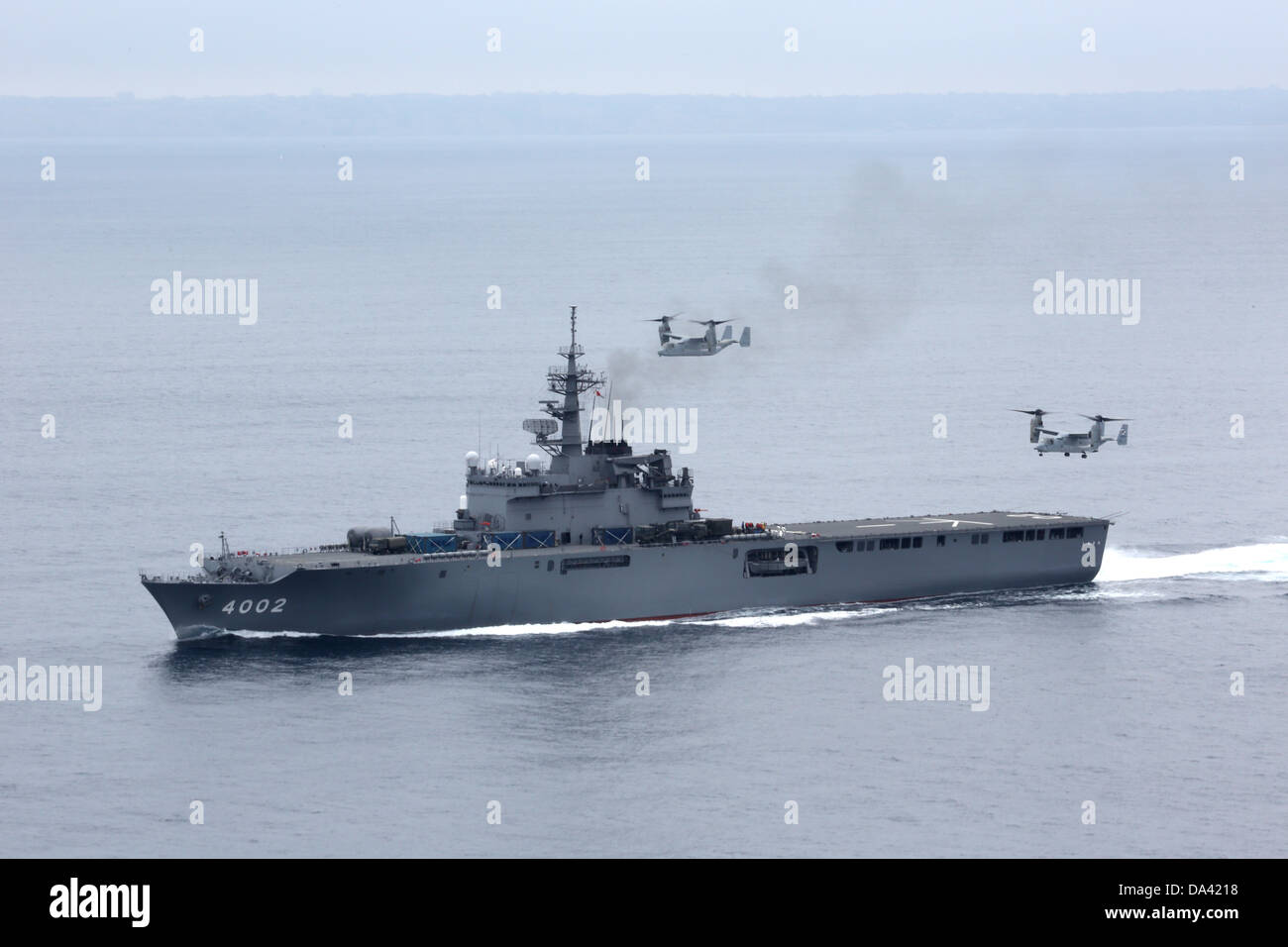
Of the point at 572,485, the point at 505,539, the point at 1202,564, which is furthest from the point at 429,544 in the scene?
the point at 1202,564

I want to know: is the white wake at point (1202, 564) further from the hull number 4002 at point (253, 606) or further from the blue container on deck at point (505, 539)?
the hull number 4002 at point (253, 606)

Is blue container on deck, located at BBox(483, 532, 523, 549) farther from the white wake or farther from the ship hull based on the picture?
the white wake

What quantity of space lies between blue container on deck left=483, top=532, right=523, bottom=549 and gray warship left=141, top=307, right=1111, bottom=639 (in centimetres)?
7

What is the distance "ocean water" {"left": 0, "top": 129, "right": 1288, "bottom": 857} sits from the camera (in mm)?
48438

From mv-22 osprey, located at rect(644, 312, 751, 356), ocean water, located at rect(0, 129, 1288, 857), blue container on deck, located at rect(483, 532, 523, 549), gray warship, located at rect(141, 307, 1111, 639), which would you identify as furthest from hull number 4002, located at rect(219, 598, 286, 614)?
mv-22 osprey, located at rect(644, 312, 751, 356)

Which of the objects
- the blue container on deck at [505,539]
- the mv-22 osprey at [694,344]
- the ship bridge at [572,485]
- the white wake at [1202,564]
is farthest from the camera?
the white wake at [1202,564]

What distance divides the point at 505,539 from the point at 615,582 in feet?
12.9

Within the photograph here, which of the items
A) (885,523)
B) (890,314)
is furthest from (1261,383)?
(885,523)

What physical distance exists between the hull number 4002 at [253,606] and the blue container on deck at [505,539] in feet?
24.2

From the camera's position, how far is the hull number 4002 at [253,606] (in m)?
63.8

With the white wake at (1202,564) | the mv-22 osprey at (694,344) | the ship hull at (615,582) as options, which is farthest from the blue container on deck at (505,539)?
the white wake at (1202,564)

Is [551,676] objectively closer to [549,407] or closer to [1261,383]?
[549,407]

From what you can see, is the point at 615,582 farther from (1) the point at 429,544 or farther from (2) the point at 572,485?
(1) the point at 429,544

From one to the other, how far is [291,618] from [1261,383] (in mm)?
65408
